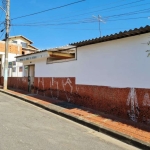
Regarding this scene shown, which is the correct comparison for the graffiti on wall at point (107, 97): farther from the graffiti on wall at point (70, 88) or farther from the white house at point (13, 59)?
the white house at point (13, 59)

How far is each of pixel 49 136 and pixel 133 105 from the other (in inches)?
133

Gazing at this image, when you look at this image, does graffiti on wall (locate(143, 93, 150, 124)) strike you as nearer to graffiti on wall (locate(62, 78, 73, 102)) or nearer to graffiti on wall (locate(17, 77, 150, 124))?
graffiti on wall (locate(17, 77, 150, 124))

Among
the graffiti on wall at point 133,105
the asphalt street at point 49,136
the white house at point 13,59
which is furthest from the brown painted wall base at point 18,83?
the graffiti on wall at point 133,105

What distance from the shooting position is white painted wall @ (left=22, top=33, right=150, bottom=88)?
26.0 ft

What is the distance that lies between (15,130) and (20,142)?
43.1 inches

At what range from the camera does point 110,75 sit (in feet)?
30.2

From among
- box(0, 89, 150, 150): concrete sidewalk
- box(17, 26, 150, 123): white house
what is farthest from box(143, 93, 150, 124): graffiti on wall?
box(0, 89, 150, 150): concrete sidewalk

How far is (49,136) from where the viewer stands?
18.8ft

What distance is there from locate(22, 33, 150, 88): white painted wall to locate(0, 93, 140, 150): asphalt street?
271cm

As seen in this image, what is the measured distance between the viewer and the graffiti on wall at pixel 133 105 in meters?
7.48

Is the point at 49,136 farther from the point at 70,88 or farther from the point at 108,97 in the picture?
the point at 70,88

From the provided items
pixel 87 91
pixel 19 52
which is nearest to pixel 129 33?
pixel 87 91

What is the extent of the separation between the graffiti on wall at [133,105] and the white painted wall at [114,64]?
55 cm

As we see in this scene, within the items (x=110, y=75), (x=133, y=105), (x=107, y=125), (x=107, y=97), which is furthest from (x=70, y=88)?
(x=107, y=125)
